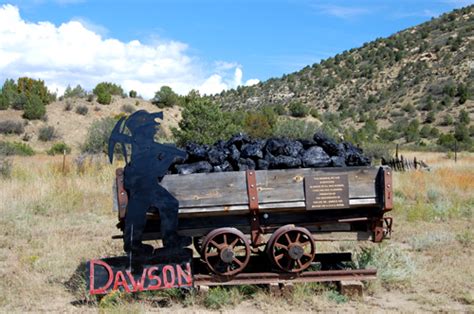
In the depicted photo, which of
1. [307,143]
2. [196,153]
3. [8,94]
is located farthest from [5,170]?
[8,94]

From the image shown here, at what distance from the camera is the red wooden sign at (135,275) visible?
626cm

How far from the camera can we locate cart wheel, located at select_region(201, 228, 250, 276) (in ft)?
20.5

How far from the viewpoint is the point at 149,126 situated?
6.31 meters

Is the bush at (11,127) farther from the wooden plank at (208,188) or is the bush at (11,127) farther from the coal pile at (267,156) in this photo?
the wooden plank at (208,188)

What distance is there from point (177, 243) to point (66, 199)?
7409mm

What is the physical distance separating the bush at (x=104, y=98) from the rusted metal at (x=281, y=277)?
3917cm

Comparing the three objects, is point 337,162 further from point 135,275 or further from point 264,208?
point 135,275

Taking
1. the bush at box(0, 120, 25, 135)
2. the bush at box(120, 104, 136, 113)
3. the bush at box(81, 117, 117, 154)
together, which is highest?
the bush at box(120, 104, 136, 113)

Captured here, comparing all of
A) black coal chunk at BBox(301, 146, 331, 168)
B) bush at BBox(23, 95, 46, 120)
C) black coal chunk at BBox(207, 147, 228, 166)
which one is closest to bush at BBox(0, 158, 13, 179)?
black coal chunk at BBox(207, 147, 228, 166)

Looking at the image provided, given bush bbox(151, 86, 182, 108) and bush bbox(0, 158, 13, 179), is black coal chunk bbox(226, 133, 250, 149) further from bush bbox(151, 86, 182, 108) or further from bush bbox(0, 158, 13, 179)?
bush bbox(151, 86, 182, 108)

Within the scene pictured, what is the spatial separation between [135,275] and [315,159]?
100 inches

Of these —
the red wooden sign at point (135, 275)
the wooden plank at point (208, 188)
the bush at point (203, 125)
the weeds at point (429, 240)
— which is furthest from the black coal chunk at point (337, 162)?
the bush at point (203, 125)

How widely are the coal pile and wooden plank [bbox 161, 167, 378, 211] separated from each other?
30 cm

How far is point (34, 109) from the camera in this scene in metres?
37.9
